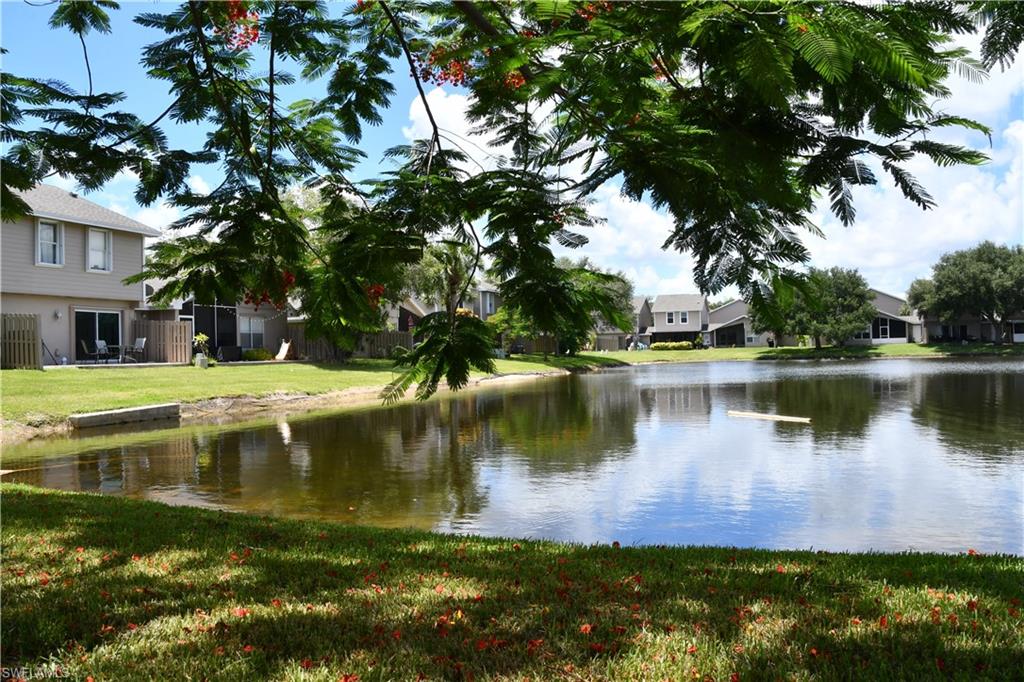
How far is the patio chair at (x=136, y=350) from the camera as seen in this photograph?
1171 inches

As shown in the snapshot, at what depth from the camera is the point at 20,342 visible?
22.9 meters

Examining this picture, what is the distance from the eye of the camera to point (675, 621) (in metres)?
3.81

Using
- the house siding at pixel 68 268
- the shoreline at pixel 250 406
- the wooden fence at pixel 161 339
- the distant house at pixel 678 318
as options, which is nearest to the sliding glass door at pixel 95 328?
the wooden fence at pixel 161 339

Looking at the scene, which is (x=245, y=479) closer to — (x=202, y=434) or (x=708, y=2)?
(x=202, y=434)

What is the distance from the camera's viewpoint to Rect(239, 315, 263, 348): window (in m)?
39.6

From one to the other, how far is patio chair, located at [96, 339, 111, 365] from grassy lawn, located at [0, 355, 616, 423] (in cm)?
278

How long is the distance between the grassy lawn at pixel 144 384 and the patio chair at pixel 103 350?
9.11 feet

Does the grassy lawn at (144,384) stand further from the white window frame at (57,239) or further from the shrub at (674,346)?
the shrub at (674,346)

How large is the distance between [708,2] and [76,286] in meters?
30.6

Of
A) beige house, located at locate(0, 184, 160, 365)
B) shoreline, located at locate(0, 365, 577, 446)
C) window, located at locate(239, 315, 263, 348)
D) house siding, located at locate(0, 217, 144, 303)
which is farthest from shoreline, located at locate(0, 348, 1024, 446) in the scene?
window, located at locate(239, 315, 263, 348)

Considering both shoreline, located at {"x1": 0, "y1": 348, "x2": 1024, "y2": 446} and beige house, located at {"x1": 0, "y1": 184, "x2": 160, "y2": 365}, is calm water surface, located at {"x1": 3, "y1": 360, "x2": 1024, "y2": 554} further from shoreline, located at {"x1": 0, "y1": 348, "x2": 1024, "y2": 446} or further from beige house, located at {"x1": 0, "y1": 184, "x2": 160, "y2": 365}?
beige house, located at {"x1": 0, "y1": 184, "x2": 160, "y2": 365}

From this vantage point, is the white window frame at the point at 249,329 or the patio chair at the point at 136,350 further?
the white window frame at the point at 249,329

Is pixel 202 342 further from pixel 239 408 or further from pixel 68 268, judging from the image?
pixel 239 408

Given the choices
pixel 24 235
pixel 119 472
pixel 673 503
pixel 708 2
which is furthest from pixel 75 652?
pixel 24 235
